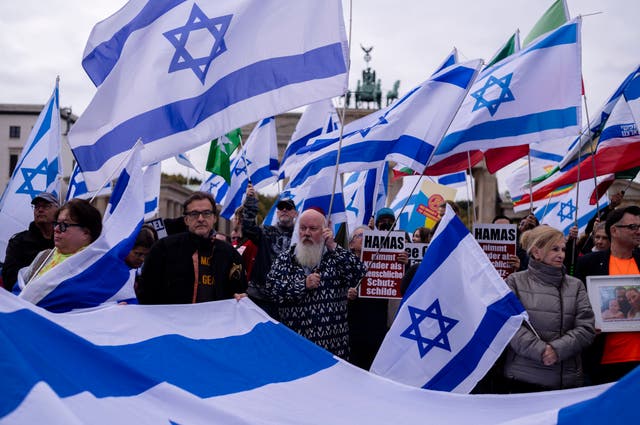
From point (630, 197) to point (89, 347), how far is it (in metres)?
37.1

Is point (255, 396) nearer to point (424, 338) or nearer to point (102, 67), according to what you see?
point (424, 338)

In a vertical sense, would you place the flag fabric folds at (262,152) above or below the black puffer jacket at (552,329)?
above

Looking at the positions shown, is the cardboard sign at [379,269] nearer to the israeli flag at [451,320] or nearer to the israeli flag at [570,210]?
the israeli flag at [451,320]

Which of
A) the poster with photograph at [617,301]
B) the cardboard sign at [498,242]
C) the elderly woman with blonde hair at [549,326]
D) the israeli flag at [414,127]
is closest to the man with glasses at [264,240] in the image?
the israeli flag at [414,127]

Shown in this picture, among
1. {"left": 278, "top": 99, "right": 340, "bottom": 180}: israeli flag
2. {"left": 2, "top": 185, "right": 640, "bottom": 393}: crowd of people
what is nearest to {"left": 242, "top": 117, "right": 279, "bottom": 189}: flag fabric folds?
{"left": 278, "top": 99, "right": 340, "bottom": 180}: israeli flag

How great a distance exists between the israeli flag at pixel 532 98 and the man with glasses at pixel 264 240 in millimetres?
1716

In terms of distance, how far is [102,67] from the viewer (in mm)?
5602

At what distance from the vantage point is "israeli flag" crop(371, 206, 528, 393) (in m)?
4.67

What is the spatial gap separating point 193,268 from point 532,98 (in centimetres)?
358

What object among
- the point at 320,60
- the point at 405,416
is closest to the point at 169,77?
the point at 320,60

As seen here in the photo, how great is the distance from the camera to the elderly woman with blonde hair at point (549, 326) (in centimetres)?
468

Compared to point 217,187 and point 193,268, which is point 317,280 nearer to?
point 193,268

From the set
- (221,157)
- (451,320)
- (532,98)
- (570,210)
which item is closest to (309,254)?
(451,320)

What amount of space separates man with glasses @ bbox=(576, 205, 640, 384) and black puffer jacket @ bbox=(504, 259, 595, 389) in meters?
0.33
